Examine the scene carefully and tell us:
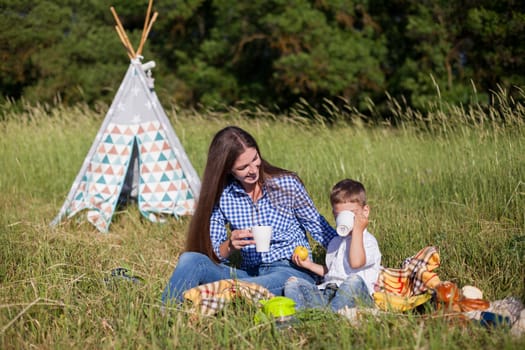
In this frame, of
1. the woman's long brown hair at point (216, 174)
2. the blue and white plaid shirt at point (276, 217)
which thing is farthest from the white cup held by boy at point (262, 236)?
the woman's long brown hair at point (216, 174)

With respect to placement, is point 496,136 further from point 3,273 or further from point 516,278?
point 3,273

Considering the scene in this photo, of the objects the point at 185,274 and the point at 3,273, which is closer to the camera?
the point at 185,274

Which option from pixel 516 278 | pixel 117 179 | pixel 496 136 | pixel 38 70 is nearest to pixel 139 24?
pixel 38 70

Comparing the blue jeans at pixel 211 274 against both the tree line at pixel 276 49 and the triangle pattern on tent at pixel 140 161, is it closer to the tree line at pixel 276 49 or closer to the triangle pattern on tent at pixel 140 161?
the triangle pattern on tent at pixel 140 161

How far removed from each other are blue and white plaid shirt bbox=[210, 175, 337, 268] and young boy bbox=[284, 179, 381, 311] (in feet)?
0.71

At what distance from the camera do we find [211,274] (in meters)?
3.35

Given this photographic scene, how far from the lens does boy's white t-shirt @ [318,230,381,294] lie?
10.3ft

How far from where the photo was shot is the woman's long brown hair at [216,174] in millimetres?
3500

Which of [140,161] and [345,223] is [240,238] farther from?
[140,161]

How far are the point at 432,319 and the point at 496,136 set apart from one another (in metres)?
2.50

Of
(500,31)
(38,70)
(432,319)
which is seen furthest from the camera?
(38,70)

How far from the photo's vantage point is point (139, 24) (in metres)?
17.7

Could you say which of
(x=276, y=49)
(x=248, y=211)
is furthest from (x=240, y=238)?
(x=276, y=49)

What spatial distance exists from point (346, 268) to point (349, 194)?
37 centimetres
